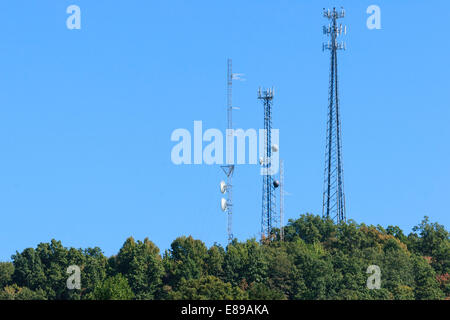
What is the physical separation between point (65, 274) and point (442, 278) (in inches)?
1672

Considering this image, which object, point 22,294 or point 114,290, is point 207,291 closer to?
point 114,290

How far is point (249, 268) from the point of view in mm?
116688

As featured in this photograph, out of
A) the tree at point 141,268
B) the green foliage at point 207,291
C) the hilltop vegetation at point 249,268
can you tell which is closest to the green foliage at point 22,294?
the hilltop vegetation at point 249,268

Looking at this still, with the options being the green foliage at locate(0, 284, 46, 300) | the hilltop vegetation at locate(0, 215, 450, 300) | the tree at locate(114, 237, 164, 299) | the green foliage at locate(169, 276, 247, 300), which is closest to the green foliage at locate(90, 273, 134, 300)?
the hilltop vegetation at locate(0, 215, 450, 300)

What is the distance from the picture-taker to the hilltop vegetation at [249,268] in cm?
11525

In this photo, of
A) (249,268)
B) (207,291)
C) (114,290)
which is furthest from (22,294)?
(207,291)

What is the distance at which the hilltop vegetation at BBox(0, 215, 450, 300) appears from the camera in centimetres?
11525

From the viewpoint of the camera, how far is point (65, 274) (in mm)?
121812

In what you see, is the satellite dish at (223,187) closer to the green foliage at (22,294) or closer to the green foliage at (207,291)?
the green foliage at (207,291)

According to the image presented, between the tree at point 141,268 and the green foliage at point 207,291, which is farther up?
the tree at point 141,268
